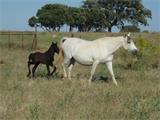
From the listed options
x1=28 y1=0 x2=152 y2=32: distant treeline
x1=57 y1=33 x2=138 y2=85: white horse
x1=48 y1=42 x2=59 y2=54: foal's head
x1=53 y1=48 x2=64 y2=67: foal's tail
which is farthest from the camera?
x1=28 y1=0 x2=152 y2=32: distant treeline

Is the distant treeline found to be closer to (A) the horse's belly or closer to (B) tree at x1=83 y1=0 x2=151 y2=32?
(B) tree at x1=83 y1=0 x2=151 y2=32

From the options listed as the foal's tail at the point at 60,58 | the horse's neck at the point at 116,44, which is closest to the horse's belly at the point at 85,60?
the horse's neck at the point at 116,44

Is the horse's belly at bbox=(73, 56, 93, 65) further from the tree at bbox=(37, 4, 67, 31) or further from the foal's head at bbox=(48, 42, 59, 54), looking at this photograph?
the tree at bbox=(37, 4, 67, 31)

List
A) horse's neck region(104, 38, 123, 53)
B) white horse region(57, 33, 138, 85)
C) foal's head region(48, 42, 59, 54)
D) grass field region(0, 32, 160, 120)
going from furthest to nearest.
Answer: foal's head region(48, 42, 59, 54) → horse's neck region(104, 38, 123, 53) → white horse region(57, 33, 138, 85) → grass field region(0, 32, 160, 120)

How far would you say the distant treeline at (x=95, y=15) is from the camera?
9006cm

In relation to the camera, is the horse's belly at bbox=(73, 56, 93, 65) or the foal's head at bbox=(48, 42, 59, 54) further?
the foal's head at bbox=(48, 42, 59, 54)

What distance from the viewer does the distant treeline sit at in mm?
90062

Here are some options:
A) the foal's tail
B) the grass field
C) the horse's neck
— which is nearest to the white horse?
the horse's neck

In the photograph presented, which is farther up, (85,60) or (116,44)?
(116,44)

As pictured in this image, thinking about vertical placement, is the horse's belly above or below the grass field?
above

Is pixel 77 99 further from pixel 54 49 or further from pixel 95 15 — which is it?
pixel 95 15

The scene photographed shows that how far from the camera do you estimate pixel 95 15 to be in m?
88.9

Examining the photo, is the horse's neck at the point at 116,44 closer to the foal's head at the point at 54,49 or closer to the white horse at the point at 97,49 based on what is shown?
the white horse at the point at 97,49

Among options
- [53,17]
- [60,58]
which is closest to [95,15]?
[53,17]
